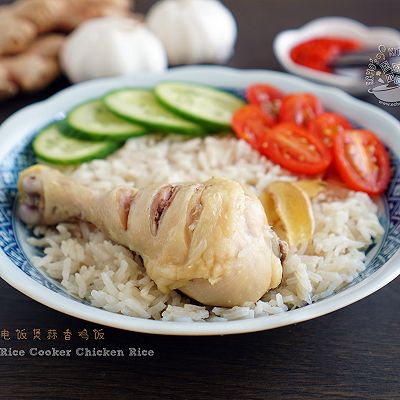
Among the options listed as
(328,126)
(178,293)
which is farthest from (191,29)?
(178,293)

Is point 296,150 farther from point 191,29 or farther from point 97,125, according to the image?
point 191,29

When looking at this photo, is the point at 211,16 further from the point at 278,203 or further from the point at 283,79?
the point at 278,203

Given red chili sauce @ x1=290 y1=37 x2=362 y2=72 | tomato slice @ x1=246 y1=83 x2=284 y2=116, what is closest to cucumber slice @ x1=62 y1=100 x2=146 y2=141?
tomato slice @ x1=246 y1=83 x2=284 y2=116

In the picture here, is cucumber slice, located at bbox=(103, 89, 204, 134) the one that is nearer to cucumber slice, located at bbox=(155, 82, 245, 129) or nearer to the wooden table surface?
cucumber slice, located at bbox=(155, 82, 245, 129)

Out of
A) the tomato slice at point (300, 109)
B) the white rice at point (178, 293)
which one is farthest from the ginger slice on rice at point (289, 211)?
the tomato slice at point (300, 109)

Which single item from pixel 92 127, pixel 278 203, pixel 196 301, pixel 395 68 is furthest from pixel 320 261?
pixel 395 68
